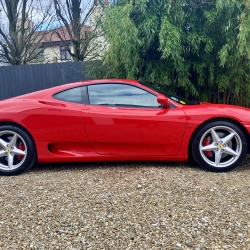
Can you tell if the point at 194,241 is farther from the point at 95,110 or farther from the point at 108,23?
the point at 108,23

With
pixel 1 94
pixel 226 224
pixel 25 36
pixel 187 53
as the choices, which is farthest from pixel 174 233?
pixel 25 36

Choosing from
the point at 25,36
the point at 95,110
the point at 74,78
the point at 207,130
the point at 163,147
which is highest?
the point at 25,36

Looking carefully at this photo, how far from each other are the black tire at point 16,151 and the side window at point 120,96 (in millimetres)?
985

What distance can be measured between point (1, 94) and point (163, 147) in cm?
553

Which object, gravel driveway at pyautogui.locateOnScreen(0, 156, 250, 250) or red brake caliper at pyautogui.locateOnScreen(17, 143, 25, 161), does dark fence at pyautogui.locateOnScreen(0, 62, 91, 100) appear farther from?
gravel driveway at pyautogui.locateOnScreen(0, 156, 250, 250)

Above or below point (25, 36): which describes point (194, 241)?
below

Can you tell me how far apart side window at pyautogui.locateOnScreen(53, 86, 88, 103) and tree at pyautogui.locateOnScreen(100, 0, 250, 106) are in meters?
1.26

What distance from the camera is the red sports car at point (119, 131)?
3393 mm

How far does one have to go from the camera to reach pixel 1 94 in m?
7.22

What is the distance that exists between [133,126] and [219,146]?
1.14 meters

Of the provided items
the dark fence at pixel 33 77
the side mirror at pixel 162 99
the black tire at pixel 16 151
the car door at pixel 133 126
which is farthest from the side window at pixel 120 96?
the dark fence at pixel 33 77

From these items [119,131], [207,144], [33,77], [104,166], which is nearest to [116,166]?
[104,166]

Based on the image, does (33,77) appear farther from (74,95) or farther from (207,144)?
(207,144)

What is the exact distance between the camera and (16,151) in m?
3.44
